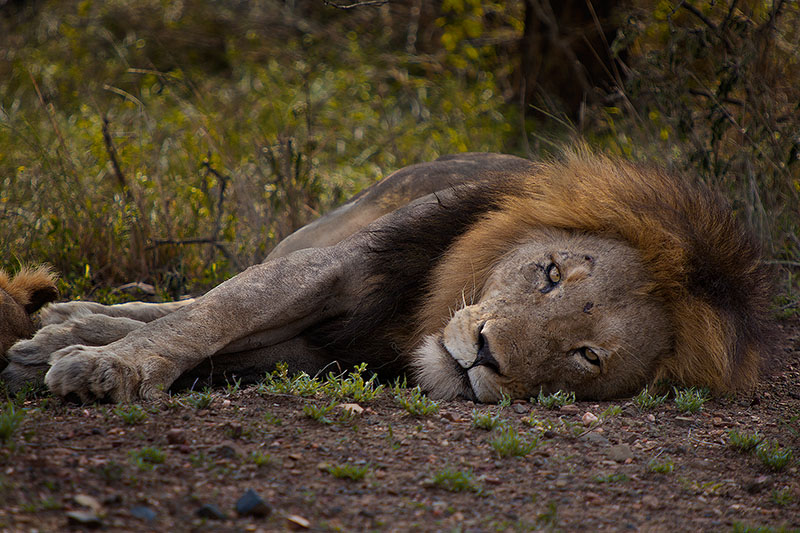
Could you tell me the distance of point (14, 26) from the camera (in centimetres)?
999

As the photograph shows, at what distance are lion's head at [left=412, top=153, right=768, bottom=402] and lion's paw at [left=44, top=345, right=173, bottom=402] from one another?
1072 mm

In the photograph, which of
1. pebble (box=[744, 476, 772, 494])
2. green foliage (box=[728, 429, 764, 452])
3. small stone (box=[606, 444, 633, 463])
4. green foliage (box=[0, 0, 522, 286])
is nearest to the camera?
pebble (box=[744, 476, 772, 494])

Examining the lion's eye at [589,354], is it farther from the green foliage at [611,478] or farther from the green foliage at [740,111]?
the green foliage at [740,111]

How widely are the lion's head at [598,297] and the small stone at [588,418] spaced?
0.59 feet

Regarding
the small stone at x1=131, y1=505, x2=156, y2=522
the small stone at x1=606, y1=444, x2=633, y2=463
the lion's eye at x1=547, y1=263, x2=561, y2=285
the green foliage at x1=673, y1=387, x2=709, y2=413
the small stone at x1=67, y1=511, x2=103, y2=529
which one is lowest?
the green foliage at x1=673, y1=387, x2=709, y2=413

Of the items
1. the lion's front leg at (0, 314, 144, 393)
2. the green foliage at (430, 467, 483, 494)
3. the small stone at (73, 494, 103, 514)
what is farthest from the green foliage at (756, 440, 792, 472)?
the lion's front leg at (0, 314, 144, 393)

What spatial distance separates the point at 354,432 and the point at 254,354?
1024 millimetres

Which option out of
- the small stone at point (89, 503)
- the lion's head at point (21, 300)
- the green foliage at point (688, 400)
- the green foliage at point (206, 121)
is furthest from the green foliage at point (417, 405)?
the green foliage at point (206, 121)

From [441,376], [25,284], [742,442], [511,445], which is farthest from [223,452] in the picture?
[742,442]

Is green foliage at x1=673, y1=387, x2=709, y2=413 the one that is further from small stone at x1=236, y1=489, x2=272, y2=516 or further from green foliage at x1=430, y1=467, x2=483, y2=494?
small stone at x1=236, y1=489, x2=272, y2=516

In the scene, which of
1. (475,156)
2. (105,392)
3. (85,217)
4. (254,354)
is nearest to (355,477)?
(105,392)

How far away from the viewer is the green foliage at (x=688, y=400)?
130 inches

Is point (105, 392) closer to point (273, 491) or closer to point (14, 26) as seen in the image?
point (273, 491)

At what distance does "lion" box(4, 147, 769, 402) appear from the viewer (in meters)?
3.17
